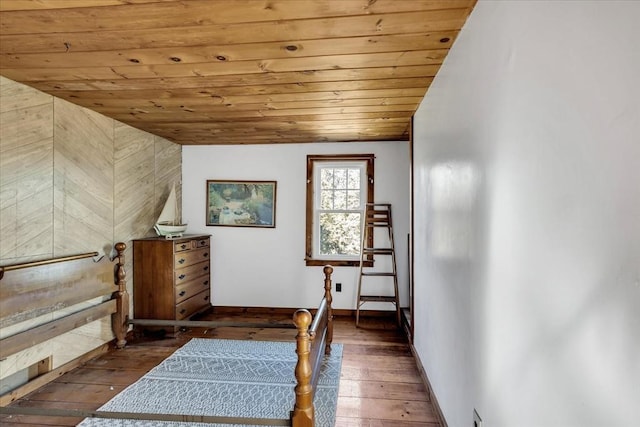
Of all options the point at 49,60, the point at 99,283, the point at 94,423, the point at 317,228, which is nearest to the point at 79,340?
the point at 99,283

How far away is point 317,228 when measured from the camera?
4777 millimetres

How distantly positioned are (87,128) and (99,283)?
1422mm

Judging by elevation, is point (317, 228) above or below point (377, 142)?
below

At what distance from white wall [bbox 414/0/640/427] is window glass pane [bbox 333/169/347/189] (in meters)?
2.86

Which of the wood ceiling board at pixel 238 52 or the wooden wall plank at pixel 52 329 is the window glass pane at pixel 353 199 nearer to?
the wood ceiling board at pixel 238 52

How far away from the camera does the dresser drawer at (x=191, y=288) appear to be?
3.97m

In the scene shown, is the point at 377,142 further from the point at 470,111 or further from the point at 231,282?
the point at 470,111

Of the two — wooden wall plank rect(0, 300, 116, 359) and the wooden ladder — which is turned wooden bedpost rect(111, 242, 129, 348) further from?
the wooden ladder

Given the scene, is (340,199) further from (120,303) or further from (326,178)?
(120,303)

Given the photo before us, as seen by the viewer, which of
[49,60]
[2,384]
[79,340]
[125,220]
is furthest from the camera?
[125,220]

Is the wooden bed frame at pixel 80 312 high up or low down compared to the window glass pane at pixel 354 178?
down

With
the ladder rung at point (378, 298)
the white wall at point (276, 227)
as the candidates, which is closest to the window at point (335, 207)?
the white wall at point (276, 227)

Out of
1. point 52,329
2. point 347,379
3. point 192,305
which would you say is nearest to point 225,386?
point 347,379

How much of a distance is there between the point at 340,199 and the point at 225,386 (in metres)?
2.71
